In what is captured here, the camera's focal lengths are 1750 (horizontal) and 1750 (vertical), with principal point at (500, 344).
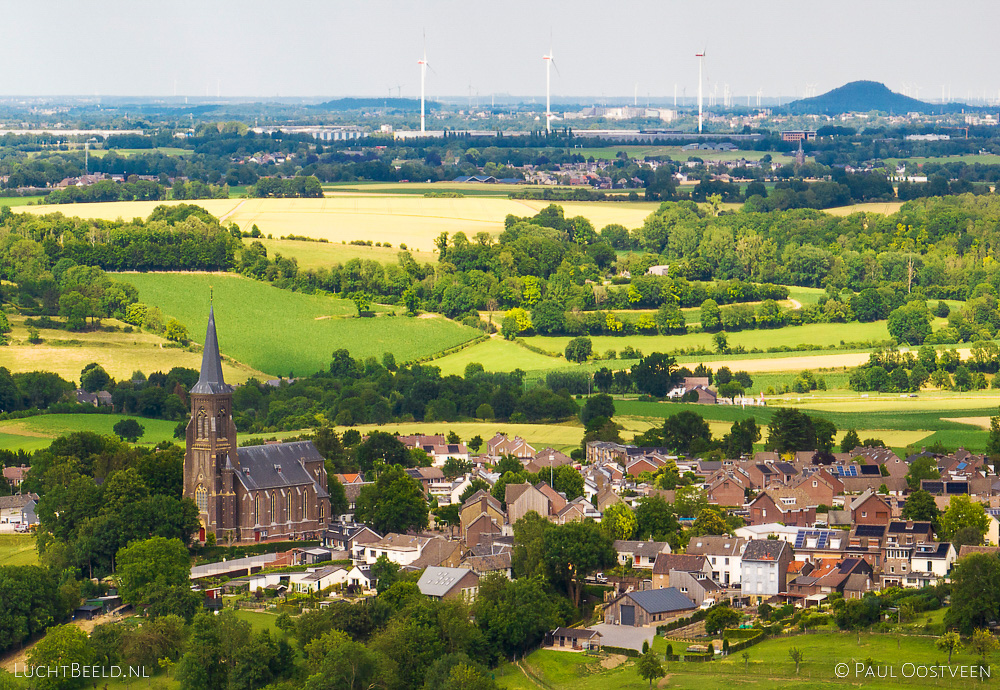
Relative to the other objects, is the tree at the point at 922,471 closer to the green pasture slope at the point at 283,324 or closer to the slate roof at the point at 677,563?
the slate roof at the point at 677,563

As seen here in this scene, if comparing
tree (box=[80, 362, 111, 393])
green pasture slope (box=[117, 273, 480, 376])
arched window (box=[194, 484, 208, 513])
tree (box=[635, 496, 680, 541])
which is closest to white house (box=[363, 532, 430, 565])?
arched window (box=[194, 484, 208, 513])

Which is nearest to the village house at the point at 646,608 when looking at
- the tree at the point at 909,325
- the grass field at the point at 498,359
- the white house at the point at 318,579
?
the white house at the point at 318,579

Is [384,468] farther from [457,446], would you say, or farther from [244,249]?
[244,249]

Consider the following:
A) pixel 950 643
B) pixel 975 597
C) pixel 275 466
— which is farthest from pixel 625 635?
pixel 275 466

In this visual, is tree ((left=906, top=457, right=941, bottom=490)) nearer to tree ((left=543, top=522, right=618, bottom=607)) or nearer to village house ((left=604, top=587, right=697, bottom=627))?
tree ((left=543, top=522, right=618, bottom=607))

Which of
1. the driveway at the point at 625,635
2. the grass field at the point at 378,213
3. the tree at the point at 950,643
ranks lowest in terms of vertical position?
the driveway at the point at 625,635

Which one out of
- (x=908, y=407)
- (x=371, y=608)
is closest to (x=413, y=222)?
(x=908, y=407)
